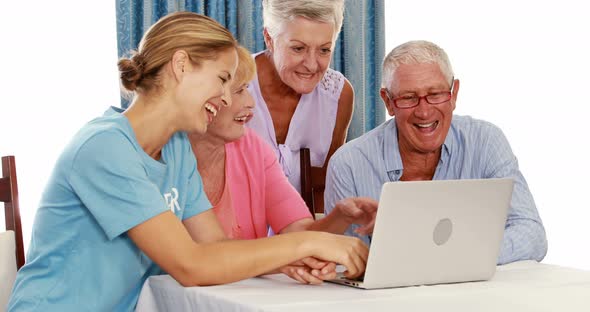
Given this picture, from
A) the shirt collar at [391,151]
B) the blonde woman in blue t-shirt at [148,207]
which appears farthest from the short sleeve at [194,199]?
the shirt collar at [391,151]

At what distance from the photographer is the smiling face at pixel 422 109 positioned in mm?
2191

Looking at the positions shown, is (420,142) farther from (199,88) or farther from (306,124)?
(199,88)

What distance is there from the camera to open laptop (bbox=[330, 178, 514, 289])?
1.43 meters

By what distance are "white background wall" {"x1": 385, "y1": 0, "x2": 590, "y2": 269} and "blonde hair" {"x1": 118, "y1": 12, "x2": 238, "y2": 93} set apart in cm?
201

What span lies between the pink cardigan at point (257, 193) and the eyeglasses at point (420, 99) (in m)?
0.37

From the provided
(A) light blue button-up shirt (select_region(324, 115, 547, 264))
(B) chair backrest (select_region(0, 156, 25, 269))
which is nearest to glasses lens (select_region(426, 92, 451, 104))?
(A) light blue button-up shirt (select_region(324, 115, 547, 264))

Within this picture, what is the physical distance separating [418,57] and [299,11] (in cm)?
44

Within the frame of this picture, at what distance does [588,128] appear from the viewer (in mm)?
3557

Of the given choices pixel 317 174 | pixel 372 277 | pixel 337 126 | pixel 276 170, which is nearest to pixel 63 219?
pixel 372 277

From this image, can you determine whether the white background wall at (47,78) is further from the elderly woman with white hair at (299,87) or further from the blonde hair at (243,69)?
the blonde hair at (243,69)

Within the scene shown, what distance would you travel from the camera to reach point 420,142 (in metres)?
2.22

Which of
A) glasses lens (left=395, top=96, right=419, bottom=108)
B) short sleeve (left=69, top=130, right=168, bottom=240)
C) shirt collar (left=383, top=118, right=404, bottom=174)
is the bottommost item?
shirt collar (left=383, top=118, right=404, bottom=174)

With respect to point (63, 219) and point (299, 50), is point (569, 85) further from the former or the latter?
point (63, 219)

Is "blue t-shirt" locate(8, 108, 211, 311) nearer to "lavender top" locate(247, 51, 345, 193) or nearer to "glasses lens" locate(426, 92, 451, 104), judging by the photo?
"glasses lens" locate(426, 92, 451, 104)
